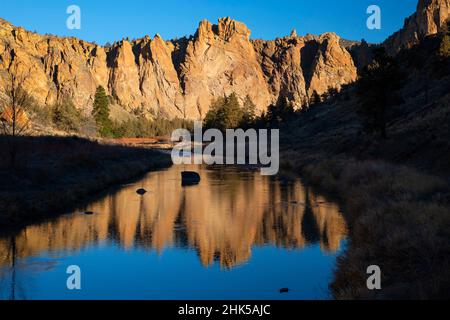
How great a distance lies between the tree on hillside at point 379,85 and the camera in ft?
149

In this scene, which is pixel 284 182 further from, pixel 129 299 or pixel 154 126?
pixel 154 126

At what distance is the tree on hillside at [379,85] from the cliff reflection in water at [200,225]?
55.8 ft

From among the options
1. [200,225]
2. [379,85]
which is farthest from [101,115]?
[200,225]

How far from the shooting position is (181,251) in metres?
18.4

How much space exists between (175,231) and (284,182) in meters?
22.1

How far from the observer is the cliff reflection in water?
61.7ft

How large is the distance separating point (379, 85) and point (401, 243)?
118 ft

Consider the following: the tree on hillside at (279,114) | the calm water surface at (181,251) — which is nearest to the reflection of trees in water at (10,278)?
the calm water surface at (181,251)

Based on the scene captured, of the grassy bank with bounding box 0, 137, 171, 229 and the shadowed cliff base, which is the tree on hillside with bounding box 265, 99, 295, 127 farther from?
the grassy bank with bounding box 0, 137, 171, 229

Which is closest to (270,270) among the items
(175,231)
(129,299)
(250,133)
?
(129,299)

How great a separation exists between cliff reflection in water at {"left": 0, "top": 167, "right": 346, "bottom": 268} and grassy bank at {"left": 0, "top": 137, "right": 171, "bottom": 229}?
1.57m

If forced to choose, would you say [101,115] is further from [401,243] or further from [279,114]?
[401,243]

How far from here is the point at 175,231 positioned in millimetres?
21859

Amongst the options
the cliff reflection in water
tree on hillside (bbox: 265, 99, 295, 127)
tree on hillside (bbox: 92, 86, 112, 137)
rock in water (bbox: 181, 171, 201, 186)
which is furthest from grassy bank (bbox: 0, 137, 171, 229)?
tree on hillside (bbox: 265, 99, 295, 127)
